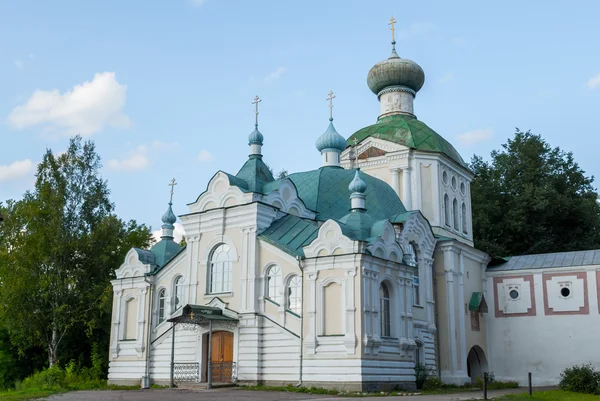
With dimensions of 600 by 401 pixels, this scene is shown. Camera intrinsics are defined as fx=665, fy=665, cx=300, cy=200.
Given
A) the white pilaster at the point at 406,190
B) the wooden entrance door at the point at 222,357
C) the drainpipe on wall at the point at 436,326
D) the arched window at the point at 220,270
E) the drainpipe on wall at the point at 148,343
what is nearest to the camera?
the wooden entrance door at the point at 222,357

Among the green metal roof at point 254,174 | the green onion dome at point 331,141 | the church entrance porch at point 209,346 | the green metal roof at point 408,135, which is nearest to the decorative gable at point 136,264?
the church entrance porch at point 209,346

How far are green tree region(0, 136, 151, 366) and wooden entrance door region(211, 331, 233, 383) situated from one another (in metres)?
7.01

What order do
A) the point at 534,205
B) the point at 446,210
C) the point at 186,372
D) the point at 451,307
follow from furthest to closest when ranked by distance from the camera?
1. the point at 534,205
2. the point at 446,210
3. the point at 451,307
4. the point at 186,372

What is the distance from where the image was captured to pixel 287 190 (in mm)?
20656

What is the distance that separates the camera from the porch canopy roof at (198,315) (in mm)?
18094

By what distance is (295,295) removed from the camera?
18547 millimetres

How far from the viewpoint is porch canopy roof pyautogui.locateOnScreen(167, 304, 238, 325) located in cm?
1809

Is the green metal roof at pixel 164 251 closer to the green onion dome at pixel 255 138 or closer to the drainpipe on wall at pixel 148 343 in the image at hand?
the drainpipe on wall at pixel 148 343

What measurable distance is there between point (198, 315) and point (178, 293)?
327 cm

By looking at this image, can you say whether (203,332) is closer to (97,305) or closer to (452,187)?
(97,305)

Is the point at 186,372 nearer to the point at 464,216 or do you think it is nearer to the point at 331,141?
the point at 331,141

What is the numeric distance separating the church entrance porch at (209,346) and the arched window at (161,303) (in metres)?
1.77

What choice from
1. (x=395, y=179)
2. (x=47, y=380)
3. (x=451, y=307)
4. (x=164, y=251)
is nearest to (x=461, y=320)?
(x=451, y=307)

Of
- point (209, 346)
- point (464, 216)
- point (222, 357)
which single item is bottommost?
point (222, 357)
